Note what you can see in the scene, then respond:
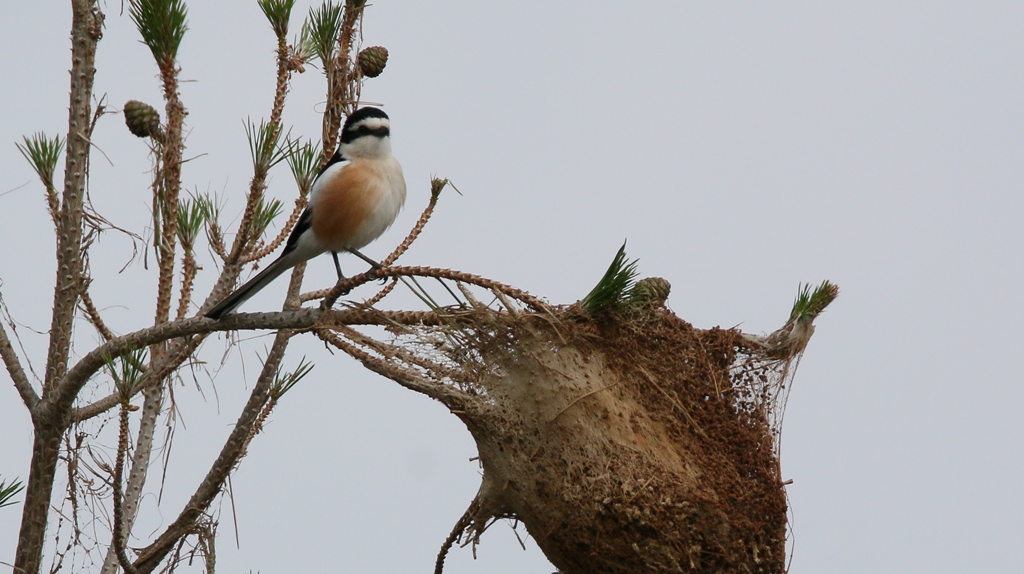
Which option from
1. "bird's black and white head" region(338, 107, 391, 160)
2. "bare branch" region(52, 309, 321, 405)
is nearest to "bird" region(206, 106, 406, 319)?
"bird's black and white head" region(338, 107, 391, 160)

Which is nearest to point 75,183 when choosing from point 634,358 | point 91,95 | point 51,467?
point 91,95

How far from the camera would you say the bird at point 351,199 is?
395 cm

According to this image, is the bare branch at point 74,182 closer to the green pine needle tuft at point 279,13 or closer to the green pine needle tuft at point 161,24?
the green pine needle tuft at point 161,24

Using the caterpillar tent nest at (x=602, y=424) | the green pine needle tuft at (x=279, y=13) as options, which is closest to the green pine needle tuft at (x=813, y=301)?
the caterpillar tent nest at (x=602, y=424)

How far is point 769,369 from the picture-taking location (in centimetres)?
344

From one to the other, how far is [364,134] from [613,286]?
1.61 metres

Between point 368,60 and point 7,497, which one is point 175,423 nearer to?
point 7,497

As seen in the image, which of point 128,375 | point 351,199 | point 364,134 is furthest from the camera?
point 364,134

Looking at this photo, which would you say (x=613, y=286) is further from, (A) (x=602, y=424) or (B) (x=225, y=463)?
(B) (x=225, y=463)

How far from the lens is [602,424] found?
313 centimetres

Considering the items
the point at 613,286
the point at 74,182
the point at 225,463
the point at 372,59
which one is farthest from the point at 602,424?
the point at 74,182

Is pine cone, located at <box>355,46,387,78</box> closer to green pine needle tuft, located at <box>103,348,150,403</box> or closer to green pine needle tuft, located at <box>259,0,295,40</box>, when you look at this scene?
green pine needle tuft, located at <box>259,0,295,40</box>

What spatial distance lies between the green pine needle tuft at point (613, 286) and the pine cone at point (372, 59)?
131cm

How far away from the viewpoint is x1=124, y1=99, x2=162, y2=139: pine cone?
3.76m
